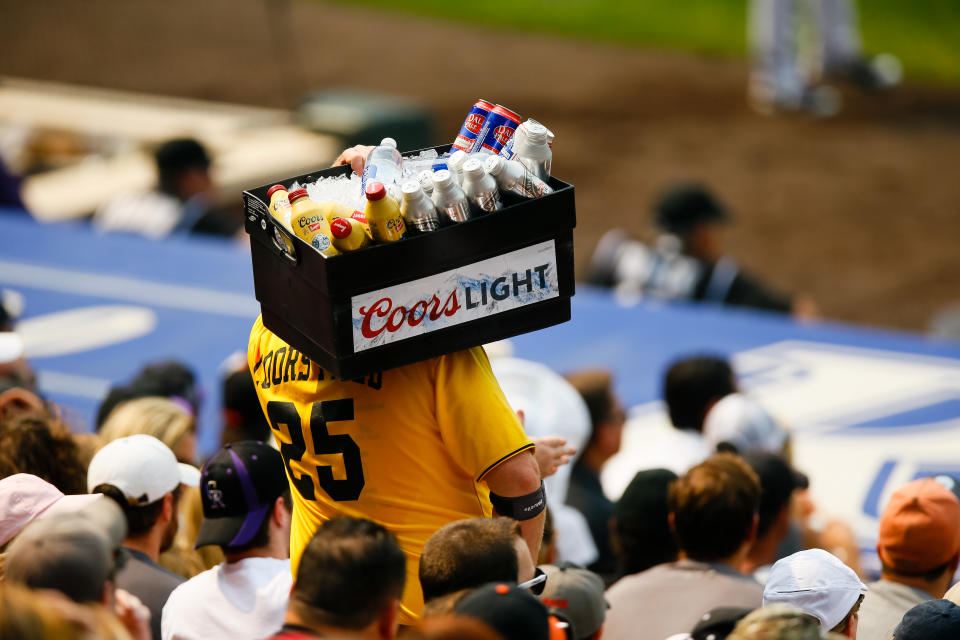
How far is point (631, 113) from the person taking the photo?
14.3 m

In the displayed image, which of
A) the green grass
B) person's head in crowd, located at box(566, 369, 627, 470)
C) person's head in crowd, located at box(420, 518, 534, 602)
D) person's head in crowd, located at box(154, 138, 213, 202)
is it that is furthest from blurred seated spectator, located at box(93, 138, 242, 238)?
the green grass

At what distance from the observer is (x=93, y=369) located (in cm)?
664

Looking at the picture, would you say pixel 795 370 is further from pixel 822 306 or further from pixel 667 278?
pixel 822 306

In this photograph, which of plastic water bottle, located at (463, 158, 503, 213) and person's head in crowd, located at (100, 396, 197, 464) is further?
person's head in crowd, located at (100, 396, 197, 464)

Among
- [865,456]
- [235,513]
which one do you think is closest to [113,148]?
[865,456]

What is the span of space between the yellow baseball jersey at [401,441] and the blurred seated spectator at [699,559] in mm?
747

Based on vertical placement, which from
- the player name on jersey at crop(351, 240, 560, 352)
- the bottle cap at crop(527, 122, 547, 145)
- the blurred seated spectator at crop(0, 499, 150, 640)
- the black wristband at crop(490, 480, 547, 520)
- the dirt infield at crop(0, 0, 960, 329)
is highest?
the bottle cap at crop(527, 122, 547, 145)

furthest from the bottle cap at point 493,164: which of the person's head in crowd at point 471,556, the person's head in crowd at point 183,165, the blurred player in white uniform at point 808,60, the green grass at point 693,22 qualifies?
the green grass at point 693,22

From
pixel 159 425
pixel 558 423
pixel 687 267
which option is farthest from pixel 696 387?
pixel 687 267

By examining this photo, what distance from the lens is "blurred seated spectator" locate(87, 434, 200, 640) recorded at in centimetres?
325

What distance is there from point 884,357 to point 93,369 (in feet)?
13.9

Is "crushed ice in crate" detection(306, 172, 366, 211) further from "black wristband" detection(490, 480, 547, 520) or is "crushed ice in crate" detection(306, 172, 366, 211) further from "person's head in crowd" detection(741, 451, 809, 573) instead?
→ "person's head in crowd" detection(741, 451, 809, 573)

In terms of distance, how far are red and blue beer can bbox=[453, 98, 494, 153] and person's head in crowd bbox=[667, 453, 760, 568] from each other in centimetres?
120

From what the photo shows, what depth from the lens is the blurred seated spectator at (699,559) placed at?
11.4 feet
